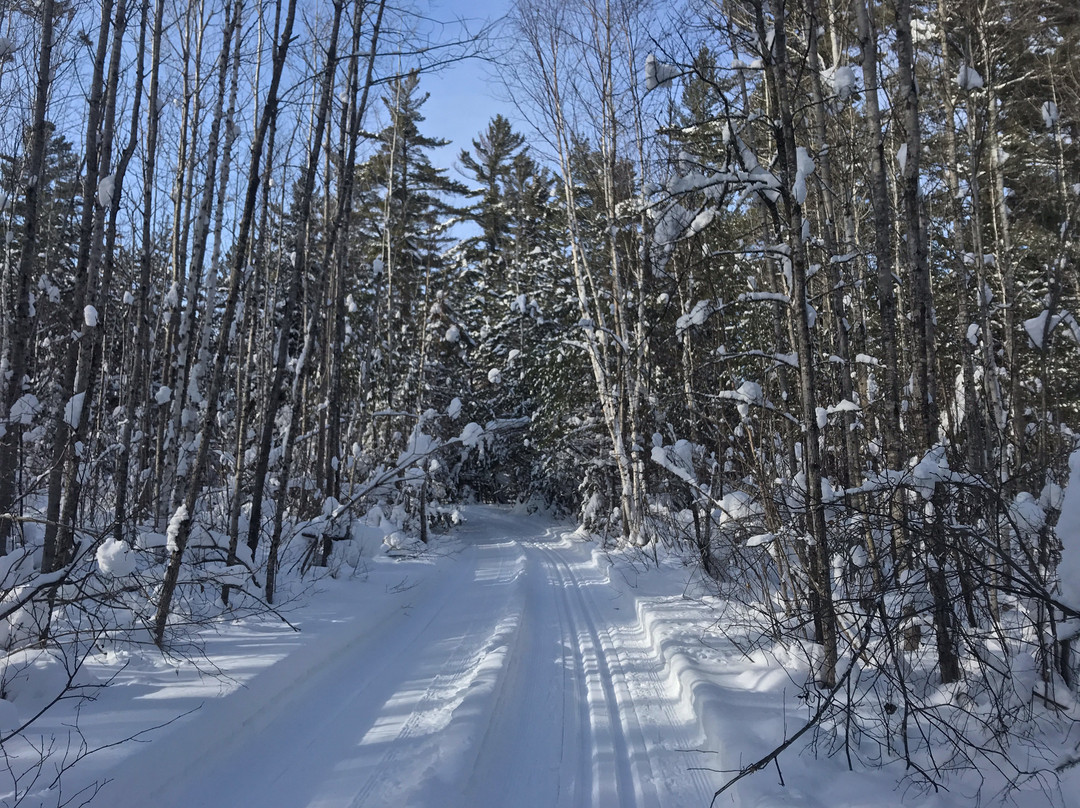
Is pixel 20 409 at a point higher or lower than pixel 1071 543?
higher

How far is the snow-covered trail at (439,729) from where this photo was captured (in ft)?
10.7

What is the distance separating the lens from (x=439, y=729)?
3934 mm

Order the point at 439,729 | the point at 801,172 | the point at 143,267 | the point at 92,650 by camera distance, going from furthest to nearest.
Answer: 1. the point at 143,267
2. the point at 92,650
3. the point at 439,729
4. the point at 801,172

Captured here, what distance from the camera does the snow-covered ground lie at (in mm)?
3188

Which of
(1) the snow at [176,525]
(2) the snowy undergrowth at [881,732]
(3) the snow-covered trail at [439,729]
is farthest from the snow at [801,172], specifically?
(1) the snow at [176,525]

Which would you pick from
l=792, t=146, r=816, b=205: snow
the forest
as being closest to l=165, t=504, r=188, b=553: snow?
the forest

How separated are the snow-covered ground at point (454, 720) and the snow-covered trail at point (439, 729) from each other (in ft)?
0.05

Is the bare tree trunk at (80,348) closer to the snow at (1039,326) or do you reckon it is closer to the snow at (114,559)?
the snow at (114,559)

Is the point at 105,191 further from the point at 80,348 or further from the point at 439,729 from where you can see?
the point at 439,729

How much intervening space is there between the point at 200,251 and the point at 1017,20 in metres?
11.5

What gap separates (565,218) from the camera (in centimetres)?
1602

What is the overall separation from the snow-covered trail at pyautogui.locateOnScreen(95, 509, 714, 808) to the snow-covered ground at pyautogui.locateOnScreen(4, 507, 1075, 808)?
0.01 meters

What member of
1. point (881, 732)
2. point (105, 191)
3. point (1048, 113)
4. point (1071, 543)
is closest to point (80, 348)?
point (105, 191)

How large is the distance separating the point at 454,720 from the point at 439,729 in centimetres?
13
